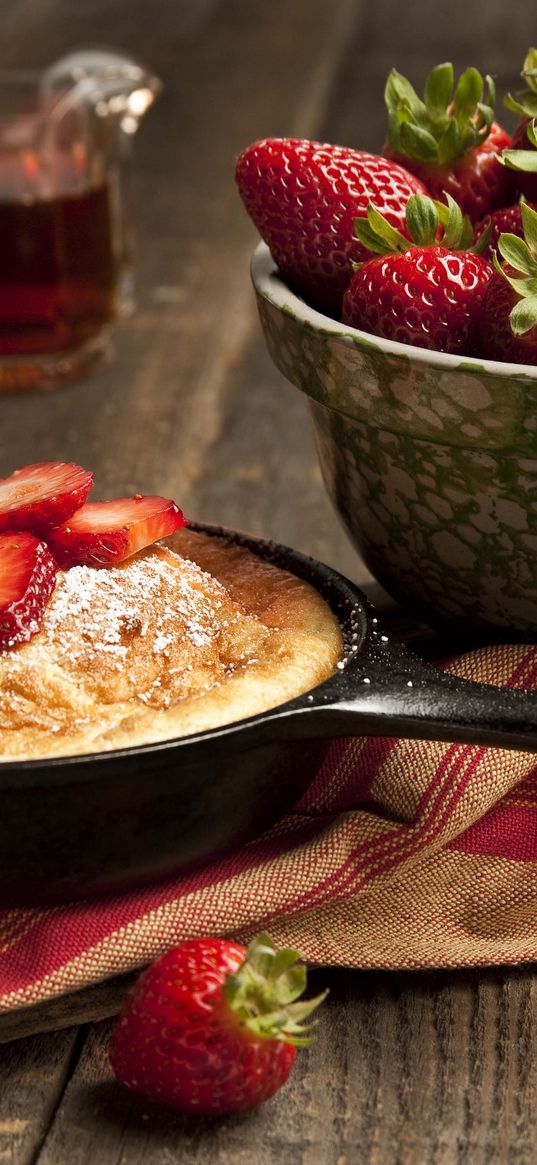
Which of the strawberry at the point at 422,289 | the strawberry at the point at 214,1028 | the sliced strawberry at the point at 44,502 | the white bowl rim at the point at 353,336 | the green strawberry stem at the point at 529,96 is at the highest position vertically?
the green strawberry stem at the point at 529,96

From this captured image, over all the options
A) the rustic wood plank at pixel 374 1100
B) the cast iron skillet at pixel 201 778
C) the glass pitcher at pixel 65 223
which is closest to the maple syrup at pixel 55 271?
the glass pitcher at pixel 65 223

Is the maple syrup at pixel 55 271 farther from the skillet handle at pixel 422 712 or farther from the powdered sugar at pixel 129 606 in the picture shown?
the skillet handle at pixel 422 712

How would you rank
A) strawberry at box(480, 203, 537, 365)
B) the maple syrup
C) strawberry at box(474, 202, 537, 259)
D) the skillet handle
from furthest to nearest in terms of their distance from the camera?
the maple syrup → strawberry at box(474, 202, 537, 259) → strawberry at box(480, 203, 537, 365) → the skillet handle

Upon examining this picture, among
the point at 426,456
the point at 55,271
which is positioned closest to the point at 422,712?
the point at 426,456

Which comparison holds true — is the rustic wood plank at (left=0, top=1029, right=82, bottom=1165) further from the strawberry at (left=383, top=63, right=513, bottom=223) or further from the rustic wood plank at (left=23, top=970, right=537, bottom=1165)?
the strawberry at (left=383, top=63, right=513, bottom=223)

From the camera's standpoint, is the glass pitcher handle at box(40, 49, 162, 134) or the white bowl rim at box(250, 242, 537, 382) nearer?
the white bowl rim at box(250, 242, 537, 382)

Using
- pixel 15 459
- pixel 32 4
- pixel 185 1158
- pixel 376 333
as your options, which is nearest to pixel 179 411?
pixel 15 459

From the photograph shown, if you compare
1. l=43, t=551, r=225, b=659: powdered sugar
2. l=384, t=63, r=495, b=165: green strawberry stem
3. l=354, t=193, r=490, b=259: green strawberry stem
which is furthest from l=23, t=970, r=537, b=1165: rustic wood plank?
l=384, t=63, r=495, b=165: green strawberry stem
